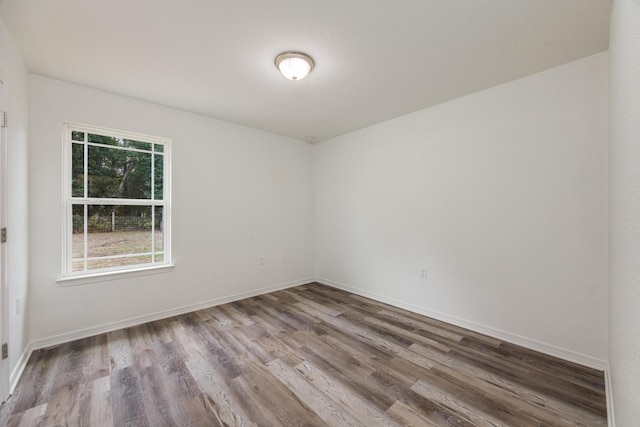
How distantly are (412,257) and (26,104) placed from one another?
4.16 meters

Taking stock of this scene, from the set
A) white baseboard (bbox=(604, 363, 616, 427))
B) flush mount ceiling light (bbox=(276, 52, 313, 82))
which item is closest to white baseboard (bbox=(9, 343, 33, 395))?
flush mount ceiling light (bbox=(276, 52, 313, 82))

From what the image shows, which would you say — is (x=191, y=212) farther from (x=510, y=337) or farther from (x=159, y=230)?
(x=510, y=337)

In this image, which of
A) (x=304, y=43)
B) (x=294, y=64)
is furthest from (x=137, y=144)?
(x=304, y=43)

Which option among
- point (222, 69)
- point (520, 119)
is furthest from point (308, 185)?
point (520, 119)

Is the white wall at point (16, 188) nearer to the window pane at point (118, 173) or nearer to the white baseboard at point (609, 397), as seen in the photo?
the window pane at point (118, 173)

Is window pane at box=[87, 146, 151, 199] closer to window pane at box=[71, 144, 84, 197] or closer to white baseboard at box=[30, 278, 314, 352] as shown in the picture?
window pane at box=[71, 144, 84, 197]

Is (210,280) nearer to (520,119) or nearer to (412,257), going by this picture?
(412,257)

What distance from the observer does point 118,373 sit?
2.04 meters

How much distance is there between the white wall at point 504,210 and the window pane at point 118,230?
2904 millimetres

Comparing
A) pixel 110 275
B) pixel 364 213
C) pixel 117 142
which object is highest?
pixel 117 142

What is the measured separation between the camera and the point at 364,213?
3898mm

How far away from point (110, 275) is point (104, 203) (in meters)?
0.77

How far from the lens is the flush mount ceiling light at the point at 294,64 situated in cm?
210

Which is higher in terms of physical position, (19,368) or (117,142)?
(117,142)
